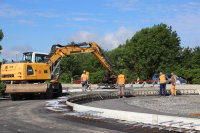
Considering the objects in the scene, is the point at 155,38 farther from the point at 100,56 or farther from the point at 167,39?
the point at 100,56

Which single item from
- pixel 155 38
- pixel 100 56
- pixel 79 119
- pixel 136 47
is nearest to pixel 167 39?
pixel 155 38

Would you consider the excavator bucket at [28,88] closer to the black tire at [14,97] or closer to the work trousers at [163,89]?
the black tire at [14,97]

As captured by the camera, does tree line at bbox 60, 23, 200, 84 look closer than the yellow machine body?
No

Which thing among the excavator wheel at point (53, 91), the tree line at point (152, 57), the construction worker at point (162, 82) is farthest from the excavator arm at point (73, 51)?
the tree line at point (152, 57)

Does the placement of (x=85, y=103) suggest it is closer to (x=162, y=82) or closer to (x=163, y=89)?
(x=162, y=82)

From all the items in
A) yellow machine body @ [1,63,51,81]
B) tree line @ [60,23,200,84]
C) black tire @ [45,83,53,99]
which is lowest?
black tire @ [45,83,53,99]

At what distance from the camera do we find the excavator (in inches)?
835

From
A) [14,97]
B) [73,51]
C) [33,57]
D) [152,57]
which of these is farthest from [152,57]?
[14,97]

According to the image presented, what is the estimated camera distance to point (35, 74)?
22.2 metres

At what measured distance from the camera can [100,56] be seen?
28.4 meters

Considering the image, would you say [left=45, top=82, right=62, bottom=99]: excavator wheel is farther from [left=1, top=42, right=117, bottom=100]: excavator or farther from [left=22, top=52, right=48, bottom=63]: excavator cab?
[left=22, top=52, right=48, bottom=63]: excavator cab

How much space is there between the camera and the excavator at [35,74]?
21.2 meters

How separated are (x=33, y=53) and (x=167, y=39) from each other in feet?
157

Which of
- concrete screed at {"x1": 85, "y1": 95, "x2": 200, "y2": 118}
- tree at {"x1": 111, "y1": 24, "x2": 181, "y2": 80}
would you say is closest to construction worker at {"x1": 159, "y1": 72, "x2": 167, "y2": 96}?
concrete screed at {"x1": 85, "y1": 95, "x2": 200, "y2": 118}
